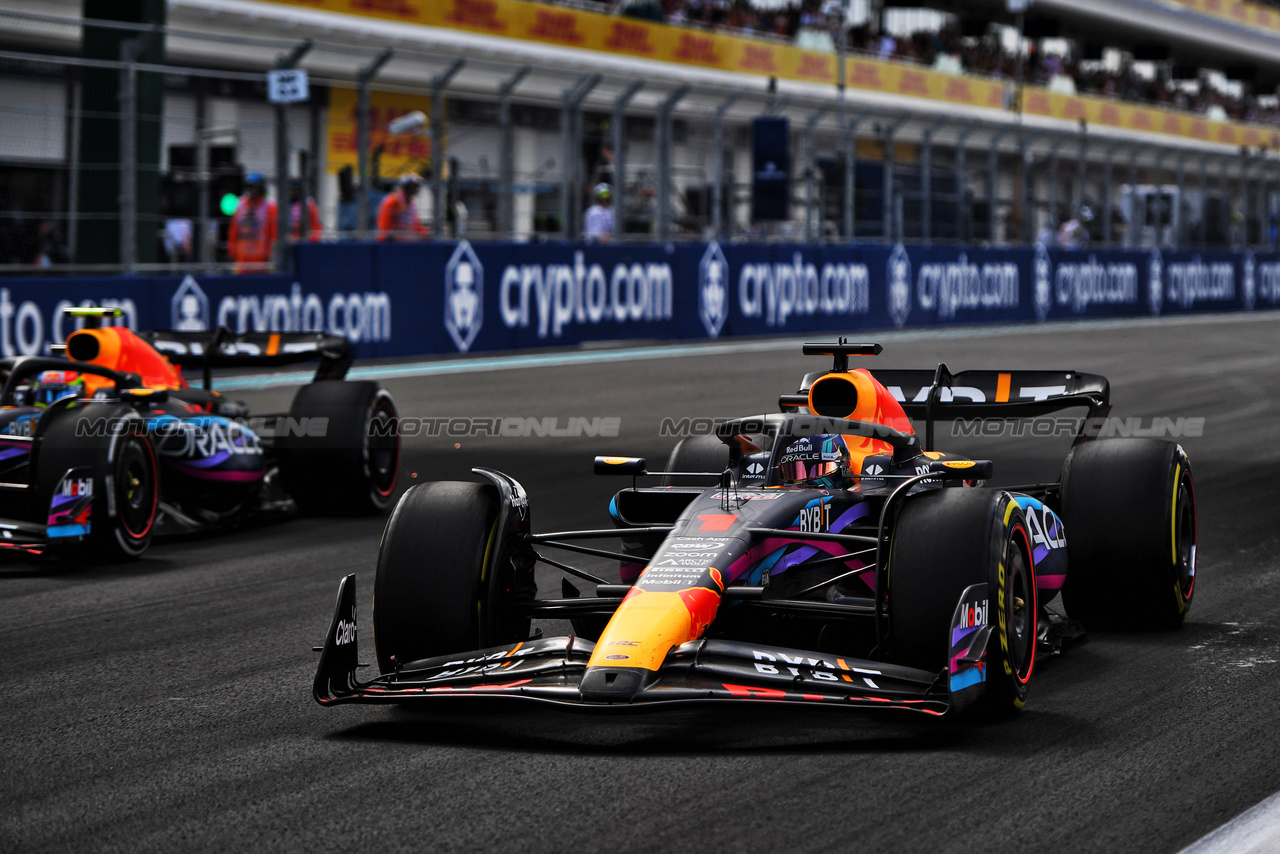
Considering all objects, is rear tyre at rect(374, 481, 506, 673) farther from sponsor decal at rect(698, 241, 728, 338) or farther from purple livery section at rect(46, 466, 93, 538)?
sponsor decal at rect(698, 241, 728, 338)

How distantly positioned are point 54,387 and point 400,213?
10273 millimetres

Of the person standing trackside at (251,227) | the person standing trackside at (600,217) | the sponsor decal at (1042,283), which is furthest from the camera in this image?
the sponsor decal at (1042,283)

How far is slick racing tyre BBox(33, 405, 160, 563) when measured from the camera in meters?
7.41

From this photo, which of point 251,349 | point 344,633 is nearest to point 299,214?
point 251,349

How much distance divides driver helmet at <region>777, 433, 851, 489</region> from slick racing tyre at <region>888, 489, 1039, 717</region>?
2.66 feet

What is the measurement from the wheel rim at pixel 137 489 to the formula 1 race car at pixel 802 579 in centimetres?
301

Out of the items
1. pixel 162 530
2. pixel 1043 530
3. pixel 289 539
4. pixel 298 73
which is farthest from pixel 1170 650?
pixel 298 73

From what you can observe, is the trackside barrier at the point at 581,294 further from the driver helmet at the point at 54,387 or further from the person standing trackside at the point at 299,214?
the driver helmet at the point at 54,387

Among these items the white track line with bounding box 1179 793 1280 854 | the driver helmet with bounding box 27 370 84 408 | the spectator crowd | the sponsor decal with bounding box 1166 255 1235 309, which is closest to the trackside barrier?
the sponsor decal with bounding box 1166 255 1235 309

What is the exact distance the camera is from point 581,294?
20359mm

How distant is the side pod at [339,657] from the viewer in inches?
183

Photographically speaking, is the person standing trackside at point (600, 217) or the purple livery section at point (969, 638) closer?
the purple livery section at point (969, 638)

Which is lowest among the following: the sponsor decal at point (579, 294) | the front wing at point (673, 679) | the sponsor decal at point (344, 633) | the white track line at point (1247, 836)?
the white track line at point (1247, 836)

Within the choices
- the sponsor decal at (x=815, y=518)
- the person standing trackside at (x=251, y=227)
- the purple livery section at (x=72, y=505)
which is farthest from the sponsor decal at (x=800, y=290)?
the sponsor decal at (x=815, y=518)
